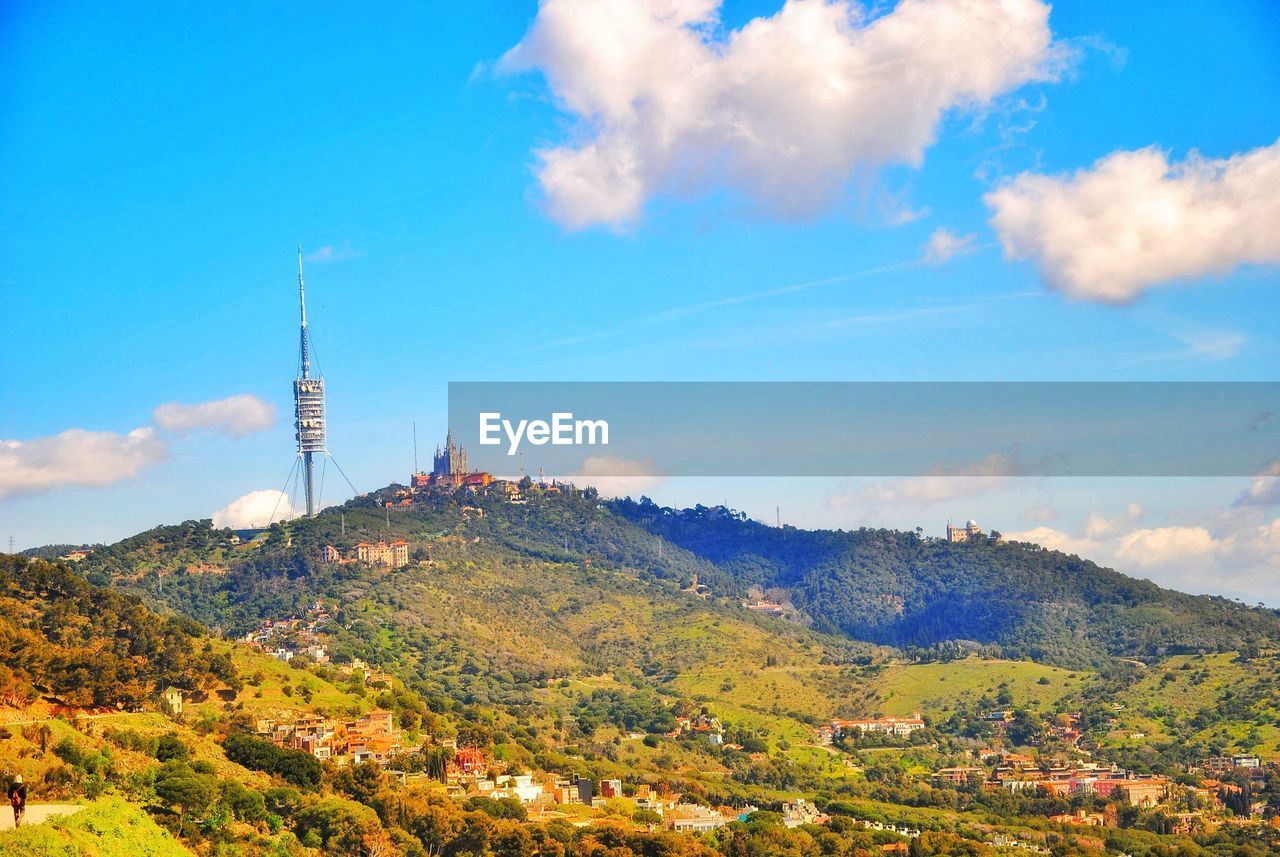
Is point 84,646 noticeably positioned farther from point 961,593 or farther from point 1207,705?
point 961,593

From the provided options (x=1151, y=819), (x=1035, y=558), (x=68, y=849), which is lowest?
(x=1151, y=819)

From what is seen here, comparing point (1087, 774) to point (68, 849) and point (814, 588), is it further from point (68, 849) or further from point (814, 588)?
point (814, 588)

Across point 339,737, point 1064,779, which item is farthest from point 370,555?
point 339,737

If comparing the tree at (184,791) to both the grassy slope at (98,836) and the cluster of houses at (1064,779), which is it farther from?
the cluster of houses at (1064,779)

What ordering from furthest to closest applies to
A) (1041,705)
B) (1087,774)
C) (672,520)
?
(672,520), (1041,705), (1087,774)

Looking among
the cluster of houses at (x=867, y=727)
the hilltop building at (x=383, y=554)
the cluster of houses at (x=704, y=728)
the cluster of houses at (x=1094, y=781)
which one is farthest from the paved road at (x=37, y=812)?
the hilltop building at (x=383, y=554)

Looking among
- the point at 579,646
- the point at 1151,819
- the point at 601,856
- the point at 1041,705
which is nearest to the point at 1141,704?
the point at 1041,705
